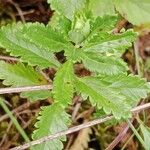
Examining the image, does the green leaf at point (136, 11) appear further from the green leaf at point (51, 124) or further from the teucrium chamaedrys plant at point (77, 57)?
the green leaf at point (51, 124)

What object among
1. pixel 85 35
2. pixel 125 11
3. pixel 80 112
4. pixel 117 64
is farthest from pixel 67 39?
pixel 80 112

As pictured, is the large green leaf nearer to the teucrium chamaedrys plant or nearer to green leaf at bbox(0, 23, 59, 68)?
the teucrium chamaedrys plant

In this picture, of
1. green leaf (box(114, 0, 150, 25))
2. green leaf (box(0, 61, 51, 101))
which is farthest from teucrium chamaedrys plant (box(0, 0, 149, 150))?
green leaf (box(114, 0, 150, 25))

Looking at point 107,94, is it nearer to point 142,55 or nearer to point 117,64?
point 117,64

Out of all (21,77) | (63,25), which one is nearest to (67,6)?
(63,25)

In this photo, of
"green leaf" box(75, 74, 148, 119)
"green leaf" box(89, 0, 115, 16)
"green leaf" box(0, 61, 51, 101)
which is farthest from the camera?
"green leaf" box(89, 0, 115, 16)
